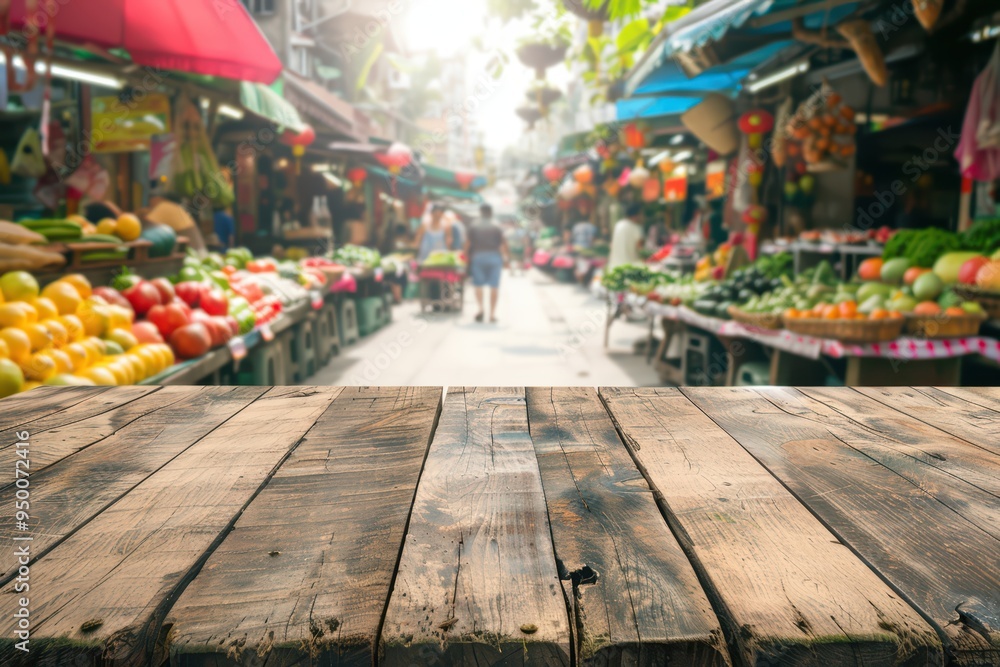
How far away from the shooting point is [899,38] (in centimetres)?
621

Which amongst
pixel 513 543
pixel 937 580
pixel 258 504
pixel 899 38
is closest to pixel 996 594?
pixel 937 580

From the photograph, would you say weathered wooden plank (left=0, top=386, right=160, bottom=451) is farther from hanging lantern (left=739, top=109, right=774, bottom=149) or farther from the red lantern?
the red lantern

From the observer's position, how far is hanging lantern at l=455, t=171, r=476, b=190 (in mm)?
24281

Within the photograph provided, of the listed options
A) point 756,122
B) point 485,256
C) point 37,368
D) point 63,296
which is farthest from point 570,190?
point 37,368

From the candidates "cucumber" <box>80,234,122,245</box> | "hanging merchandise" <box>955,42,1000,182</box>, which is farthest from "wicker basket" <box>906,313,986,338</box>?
"cucumber" <box>80,234,122,245</box>

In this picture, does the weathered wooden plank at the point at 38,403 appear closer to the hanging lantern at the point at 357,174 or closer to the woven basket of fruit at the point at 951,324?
the woven basket of fruit at the point at 951,324

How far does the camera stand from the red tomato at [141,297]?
4904 millimetres

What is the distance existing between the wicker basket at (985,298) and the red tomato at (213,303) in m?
5.04

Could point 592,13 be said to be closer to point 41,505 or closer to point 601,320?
point 601,320

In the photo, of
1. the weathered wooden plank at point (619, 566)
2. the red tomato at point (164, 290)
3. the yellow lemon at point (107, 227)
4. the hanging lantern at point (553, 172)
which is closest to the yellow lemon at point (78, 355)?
the red tomato at point (164, 290)

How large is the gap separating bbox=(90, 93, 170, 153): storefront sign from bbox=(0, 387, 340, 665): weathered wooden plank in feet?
21.2

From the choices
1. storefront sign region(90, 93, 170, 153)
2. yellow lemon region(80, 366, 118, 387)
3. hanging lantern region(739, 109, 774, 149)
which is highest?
hanging lantern region(739, 109, 774, 149)

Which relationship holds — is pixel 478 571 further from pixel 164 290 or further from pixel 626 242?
pixel 626 242

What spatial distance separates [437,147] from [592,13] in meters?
46.5
